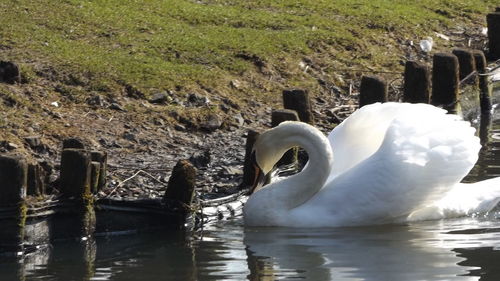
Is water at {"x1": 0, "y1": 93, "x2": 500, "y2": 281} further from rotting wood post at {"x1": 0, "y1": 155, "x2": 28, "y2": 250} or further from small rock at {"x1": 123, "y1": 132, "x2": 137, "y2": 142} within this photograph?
small rock at {"x1": 123, "y1": 132, "x2": 137, "y2": 142}

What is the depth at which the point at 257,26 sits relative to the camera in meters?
16.2

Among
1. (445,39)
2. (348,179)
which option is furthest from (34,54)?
(445,39)

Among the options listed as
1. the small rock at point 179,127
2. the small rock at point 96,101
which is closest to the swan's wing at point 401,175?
the small rock at point 179,127

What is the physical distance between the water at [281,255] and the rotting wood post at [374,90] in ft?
9.27

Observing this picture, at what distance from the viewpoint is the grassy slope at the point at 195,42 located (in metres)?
13.5

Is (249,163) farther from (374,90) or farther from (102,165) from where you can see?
(374,90)

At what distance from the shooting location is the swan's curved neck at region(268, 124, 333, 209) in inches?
394

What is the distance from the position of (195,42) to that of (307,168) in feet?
16.8

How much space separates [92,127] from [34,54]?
1.78 metres

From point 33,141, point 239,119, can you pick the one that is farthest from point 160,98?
point 33,141

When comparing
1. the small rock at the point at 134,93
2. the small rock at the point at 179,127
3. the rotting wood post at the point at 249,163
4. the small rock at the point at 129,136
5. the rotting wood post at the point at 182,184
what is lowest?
the rotting wood post at the point at 182,184

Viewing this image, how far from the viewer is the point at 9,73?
12672 mm

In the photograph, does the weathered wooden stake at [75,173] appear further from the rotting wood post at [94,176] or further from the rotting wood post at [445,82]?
the rotting wood post at [445,82]

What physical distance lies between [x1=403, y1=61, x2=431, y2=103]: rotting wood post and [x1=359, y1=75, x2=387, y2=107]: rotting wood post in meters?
0.76
